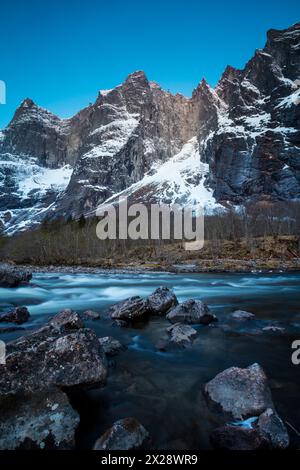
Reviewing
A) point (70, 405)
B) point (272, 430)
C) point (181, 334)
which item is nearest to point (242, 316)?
point (181, 334)

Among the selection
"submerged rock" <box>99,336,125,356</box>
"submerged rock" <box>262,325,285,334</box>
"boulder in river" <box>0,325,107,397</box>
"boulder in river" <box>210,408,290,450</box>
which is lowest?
"submerged rock" <box>262,325,285,334</box>

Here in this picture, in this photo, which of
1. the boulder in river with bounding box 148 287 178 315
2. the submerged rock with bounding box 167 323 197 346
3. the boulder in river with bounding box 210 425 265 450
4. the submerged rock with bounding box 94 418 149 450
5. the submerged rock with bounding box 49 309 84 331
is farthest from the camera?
the boulder in river with bounding box 148 287 178 315

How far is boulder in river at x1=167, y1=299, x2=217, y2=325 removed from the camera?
16.1m

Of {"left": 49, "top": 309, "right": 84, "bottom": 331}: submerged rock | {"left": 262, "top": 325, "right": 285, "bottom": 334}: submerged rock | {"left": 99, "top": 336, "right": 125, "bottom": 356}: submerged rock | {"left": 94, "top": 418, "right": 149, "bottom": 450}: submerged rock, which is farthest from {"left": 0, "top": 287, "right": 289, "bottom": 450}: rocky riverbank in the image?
{"left": 262, "top": 325, "right": 285, "bottom": 334}: submerged rock

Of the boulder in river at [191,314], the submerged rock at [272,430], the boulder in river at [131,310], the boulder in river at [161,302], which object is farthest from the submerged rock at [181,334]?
the submerged rock at [272,430]

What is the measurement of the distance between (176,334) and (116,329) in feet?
11.4

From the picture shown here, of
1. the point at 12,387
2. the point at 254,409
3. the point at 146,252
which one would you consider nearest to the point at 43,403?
the point at 12,387

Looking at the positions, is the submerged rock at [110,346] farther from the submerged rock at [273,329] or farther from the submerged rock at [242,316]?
the submerged rock at [242,316]

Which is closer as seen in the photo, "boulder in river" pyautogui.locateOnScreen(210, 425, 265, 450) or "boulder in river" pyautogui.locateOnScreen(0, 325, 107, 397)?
"boulder in river" pyautogui.locateOnScreen(210, 425, 265, 450)

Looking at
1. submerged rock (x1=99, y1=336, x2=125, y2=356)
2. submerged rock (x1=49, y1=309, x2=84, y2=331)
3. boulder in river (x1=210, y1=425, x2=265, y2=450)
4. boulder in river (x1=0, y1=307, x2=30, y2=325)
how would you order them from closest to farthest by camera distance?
boulder in river (x1=210, y1=425, x2=265, y2=450) < submerged rock (x1=99, y1=336, x2=125, y2=356) < submerged rock (x1=49, y1=309, x2=84, y2=331) < boulder in river (x1=0, y1=307, x2=30, y2=325)

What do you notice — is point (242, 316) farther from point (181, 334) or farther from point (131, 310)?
point (131, 310)

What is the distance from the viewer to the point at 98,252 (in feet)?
308

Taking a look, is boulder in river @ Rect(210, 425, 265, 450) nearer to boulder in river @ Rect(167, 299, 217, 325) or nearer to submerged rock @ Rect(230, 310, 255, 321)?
boulder in river @ Rect(167, 299, 217, 325)
